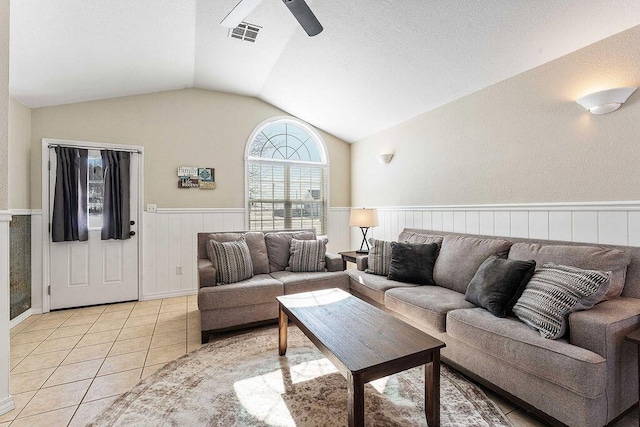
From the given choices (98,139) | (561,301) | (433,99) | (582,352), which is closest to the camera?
(582,352)

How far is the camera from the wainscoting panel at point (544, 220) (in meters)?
1.98

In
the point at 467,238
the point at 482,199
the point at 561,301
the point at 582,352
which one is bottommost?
the point at 582,352

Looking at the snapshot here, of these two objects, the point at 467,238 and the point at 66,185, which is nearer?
the point at 467,238

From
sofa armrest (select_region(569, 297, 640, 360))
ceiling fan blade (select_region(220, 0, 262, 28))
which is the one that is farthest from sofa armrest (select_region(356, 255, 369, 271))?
ceiling fan blade (select_region(220, 0, 262, 28))

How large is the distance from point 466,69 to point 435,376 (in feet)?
8.27

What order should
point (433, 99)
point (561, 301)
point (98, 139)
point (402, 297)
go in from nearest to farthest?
point (561, 301), point (402, 297), point (433, 99), point (98, 139)

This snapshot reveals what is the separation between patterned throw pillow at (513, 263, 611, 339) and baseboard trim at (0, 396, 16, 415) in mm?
3023

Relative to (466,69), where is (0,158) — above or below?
below

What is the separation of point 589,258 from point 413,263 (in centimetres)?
127

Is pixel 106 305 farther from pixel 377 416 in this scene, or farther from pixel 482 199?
pixel 482 199

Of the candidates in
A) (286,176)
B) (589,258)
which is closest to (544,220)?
(589,258)

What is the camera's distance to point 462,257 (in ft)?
8.47

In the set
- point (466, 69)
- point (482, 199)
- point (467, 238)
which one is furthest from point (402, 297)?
point (466, 69)

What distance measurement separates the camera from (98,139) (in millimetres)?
3594
